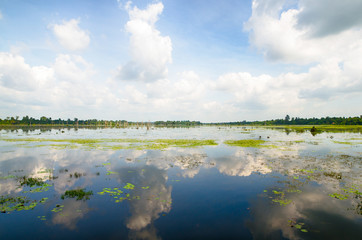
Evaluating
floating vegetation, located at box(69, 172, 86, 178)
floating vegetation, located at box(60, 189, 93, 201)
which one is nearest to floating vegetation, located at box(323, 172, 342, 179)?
floating vegetation, located at box(60, 189, 93, 201)

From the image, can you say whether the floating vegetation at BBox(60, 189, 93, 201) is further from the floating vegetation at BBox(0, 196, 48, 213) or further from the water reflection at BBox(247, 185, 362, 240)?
the water reflection at BBox(247, 185, 362, 240)

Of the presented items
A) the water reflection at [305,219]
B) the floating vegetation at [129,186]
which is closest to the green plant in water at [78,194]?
the floating vegetation at [129,186]

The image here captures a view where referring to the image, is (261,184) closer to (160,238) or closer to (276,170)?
(276,170)

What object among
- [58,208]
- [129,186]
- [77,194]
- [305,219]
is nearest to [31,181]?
[77,194]

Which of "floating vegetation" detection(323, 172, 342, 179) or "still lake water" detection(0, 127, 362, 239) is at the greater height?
"floating vegetation" detection(323, 172, 342, 179)

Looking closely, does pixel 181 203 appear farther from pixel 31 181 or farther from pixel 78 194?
pixel 31 181

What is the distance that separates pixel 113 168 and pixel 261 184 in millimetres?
17950

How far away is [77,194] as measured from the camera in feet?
49.6

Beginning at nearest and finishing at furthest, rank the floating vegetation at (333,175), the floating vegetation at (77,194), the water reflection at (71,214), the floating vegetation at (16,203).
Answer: the water reflection at (71,214) → the floating vegetation at (16,203) → the floating vegetation at (77,194) → the floating vegetation at (333,175)

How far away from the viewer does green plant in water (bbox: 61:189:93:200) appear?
14.6 meters

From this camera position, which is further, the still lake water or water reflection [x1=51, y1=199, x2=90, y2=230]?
water reflection [x1=51, y1=199, x2=90, y2=230]

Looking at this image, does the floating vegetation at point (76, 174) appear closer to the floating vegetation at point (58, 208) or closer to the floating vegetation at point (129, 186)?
the floating vegetation at point (129, 186)

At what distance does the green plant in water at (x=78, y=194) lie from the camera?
1464 cm

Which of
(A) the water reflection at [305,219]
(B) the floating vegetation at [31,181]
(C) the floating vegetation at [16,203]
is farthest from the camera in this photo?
(B) the floating vegetation at [31,181]
